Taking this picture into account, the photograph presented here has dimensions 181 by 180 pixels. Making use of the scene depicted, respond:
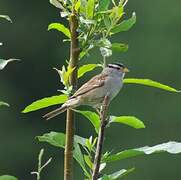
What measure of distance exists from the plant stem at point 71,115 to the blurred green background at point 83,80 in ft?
39.6

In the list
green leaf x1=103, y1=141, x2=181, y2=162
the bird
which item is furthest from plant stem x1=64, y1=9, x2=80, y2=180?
the bird

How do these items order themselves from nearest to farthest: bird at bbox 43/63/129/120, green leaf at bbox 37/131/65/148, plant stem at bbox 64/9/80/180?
plant stem at bbox 64/9/80/180 → green leaf at bbox 37/131/65/148 → bird at bbox 43/63/129/120

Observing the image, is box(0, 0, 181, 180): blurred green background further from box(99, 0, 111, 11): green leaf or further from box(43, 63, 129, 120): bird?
box(99, 0, 111, 11): green leaf

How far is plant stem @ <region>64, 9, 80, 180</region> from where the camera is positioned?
141 centimetres

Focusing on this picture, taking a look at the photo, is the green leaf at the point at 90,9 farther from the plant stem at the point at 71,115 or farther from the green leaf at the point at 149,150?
the green leaf at the point at 149,150

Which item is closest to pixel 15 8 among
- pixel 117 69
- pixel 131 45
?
pixel 131 45

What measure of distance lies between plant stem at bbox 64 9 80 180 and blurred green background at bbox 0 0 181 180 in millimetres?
12067

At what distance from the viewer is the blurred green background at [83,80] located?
47.6 ft

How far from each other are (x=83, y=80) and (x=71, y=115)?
12.4m

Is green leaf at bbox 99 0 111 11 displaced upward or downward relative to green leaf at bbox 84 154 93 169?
upward

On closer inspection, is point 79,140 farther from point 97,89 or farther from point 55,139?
point 97,89

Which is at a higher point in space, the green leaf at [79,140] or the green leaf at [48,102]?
the green leaf at [48,102]

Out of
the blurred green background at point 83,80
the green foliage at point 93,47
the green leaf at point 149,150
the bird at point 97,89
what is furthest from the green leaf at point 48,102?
the blurred green background at point 83,80

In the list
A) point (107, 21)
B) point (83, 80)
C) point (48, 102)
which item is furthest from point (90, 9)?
point (83, 80)
